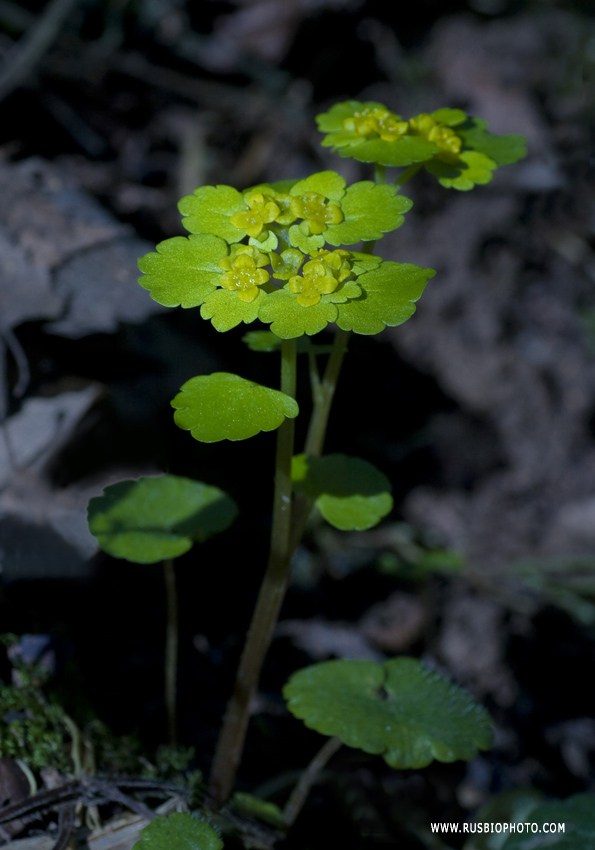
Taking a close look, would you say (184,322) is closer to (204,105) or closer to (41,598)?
(41,598)

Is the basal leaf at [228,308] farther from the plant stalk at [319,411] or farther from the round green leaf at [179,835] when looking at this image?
the round green leaf at [179,835]

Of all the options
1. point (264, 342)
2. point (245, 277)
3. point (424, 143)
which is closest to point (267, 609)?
point (264, 342)

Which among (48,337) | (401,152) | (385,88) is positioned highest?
(401,152)

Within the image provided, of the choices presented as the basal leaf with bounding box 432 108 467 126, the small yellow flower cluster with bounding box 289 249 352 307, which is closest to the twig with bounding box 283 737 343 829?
the small yellow flower cluster with bounding box 289 249 352 307

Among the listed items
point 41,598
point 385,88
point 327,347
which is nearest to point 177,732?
point 41,598

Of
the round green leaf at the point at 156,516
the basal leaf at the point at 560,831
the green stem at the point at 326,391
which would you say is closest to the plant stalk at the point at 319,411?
the green stem at the point at 326,391

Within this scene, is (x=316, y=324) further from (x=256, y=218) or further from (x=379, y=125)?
(x=379, y=125)
